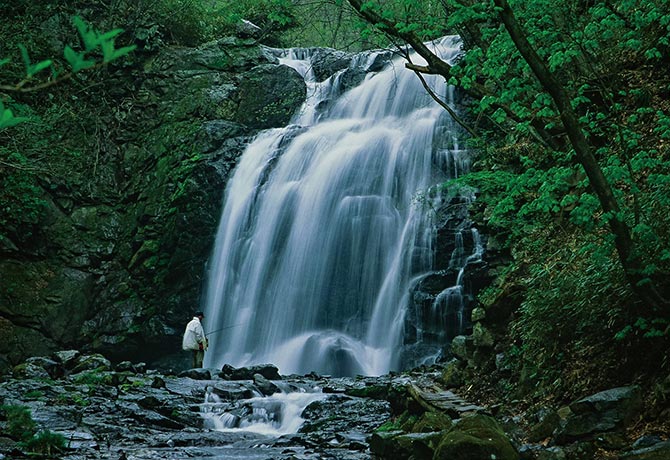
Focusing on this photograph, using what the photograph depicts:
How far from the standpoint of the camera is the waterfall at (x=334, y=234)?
15469 mm

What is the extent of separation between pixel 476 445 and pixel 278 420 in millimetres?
5394

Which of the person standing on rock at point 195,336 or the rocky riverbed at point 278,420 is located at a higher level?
the person standing on rock at point 195,336

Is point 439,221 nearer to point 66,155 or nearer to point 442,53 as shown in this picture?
point 442,53

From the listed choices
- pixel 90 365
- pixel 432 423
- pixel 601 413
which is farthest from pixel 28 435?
pixel 90 365

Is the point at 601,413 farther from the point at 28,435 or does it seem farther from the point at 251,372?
the point at 251,372

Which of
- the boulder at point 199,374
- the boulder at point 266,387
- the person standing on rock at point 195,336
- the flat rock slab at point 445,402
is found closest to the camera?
the flat rock slab at point 445,402

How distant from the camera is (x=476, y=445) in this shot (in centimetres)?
525

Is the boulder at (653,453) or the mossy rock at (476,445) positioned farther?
the mossy rock at (476,445)

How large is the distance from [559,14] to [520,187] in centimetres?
226

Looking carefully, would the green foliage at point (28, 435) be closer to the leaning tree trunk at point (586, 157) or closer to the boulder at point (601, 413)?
the boulder at point (601, 413)

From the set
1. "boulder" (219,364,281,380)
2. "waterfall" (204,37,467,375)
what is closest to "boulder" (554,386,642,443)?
"boulder" (219,364,281,380)

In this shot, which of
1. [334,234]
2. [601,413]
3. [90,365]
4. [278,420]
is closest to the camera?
[601,413]

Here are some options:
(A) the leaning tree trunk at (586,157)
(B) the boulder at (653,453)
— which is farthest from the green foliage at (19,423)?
(A) the leaning tree trunk at (586,157)

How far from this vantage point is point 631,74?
8.98 metres
